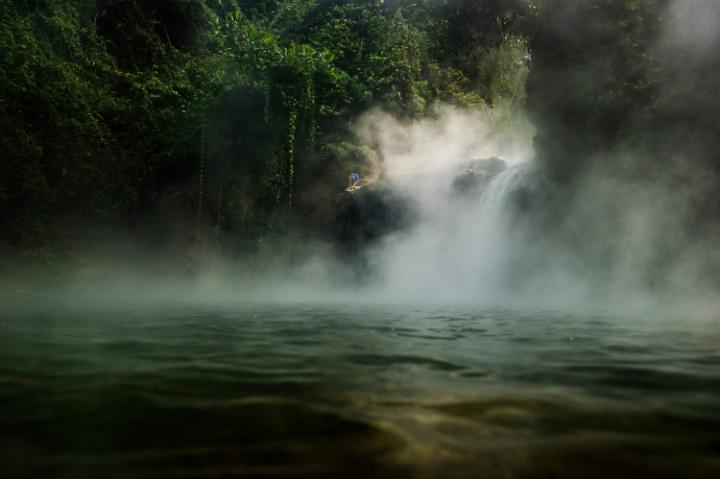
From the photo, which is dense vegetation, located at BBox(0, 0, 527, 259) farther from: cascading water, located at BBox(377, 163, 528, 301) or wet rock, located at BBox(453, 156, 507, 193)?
wet rock, located at BBox(453, 156, 507, 193)

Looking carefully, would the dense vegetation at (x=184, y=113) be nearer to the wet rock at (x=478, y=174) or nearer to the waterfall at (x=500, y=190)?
the wet rock at (x=478, y=174)

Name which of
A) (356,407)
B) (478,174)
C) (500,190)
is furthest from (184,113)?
(356,407)

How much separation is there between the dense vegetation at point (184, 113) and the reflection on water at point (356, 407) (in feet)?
40.6

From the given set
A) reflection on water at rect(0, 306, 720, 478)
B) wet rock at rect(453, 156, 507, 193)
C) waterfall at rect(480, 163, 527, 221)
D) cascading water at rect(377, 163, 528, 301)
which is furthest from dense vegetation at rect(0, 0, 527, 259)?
reflection on water at rect(0, 306, 720, 478)

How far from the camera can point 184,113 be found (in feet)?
52.3

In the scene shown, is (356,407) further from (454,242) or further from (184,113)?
(184,113)

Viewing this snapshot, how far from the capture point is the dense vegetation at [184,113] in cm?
1421

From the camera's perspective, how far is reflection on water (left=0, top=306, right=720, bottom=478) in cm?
134

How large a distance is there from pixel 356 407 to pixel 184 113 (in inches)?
628

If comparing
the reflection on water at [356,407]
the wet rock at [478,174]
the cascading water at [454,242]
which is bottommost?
the reflection on water at [356,407]

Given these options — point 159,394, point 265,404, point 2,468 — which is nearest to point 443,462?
point 265,404

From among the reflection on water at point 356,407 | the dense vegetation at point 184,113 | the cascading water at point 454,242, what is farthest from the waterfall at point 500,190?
the reflection on water at point 356,407

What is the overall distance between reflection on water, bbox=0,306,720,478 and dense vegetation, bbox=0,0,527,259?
12.4m

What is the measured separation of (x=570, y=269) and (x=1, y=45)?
1660 centimetres
